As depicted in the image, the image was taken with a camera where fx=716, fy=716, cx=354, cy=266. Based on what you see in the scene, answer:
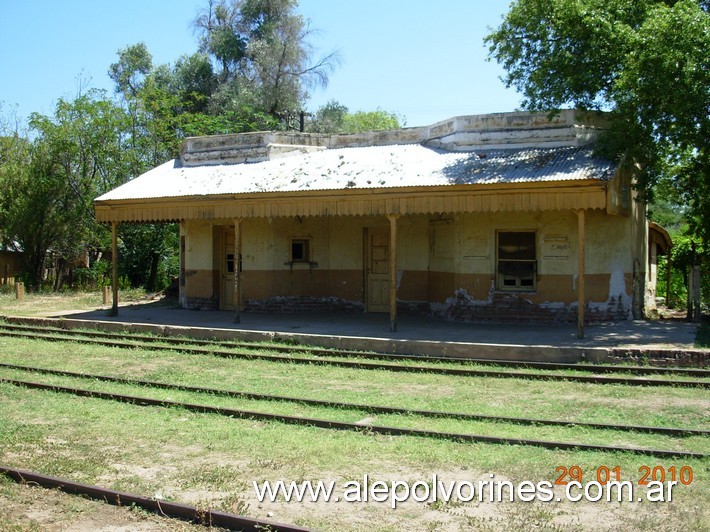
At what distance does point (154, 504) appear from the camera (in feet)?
17.8

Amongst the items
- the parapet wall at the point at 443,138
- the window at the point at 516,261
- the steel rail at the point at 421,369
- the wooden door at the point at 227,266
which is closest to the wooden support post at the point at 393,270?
the steel rail at the point at 421,369

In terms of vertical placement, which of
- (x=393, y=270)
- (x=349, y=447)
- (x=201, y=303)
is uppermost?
(x=393, y=270)

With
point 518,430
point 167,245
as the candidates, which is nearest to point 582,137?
point 518,430

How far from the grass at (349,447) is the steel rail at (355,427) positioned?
0.14 m

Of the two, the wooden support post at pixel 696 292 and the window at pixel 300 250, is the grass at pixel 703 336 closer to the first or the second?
the wooden support post at pixel 696 292

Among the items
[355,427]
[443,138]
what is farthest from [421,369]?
[443,138]

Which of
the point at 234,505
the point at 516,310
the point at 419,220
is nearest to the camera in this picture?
the point at 234,505

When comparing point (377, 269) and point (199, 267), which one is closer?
point (377, 269)

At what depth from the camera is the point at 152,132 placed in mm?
32250

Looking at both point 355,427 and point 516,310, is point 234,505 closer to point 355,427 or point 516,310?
point 355,427

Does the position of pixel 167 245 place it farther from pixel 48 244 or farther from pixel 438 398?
pixel 438 398

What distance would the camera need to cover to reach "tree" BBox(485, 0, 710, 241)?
12781mm

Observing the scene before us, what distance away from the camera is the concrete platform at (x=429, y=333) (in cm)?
1195

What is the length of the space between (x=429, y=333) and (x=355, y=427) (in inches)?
282
